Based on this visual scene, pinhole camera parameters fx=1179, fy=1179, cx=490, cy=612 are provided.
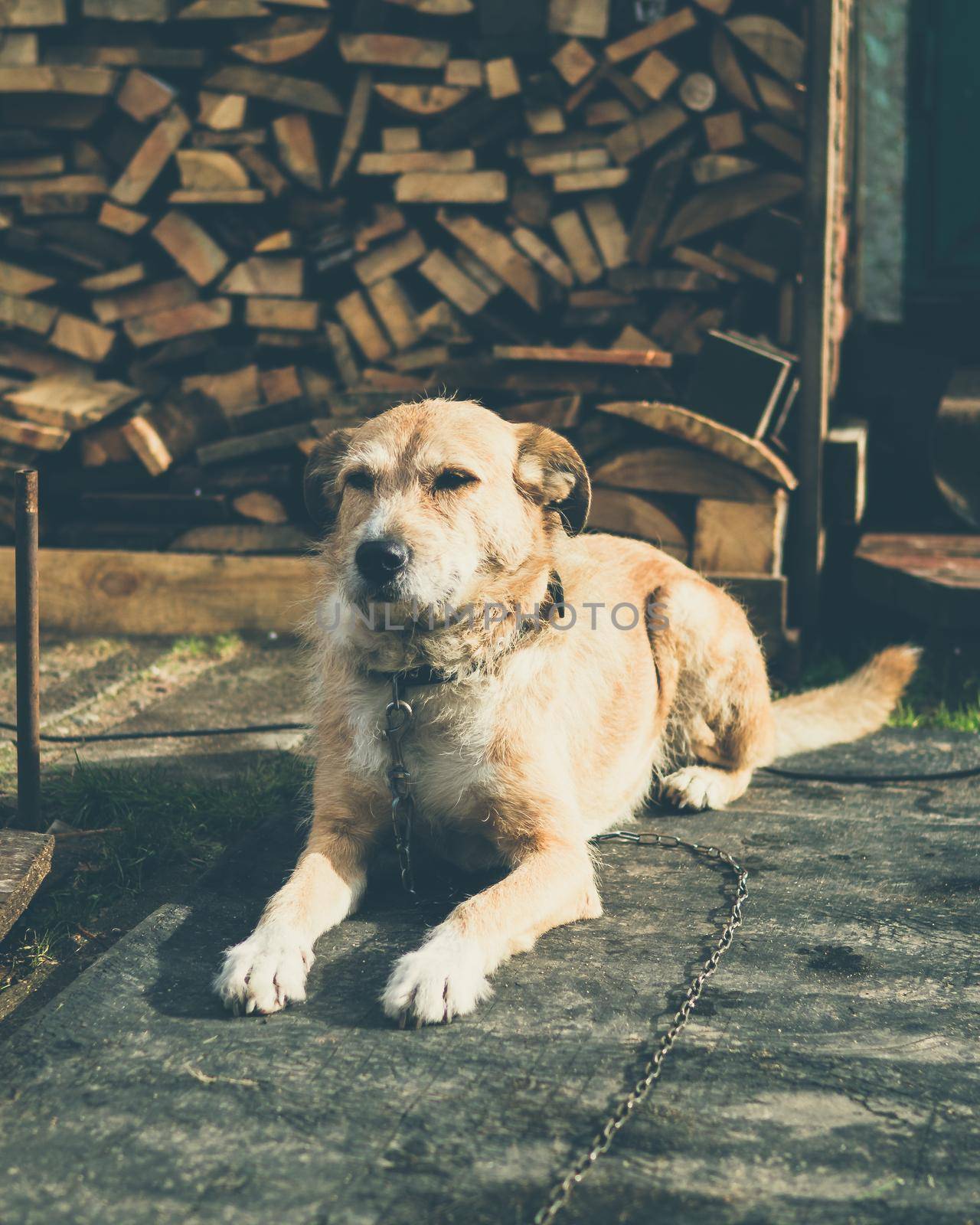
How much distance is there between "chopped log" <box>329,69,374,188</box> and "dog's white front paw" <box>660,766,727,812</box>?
3.08 meters

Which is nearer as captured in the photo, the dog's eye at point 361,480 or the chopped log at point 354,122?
the dog's eye at point 361,480

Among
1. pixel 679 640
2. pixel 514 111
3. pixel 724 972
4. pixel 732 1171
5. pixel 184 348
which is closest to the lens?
pixel 732 1171

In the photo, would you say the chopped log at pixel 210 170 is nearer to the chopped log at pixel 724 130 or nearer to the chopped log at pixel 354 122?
the chopped log at pixel 354 122

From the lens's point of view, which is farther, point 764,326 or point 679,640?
point 764,326

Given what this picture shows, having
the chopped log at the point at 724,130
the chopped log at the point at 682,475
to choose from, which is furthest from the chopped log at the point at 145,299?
the chopped log at the point at 724,130

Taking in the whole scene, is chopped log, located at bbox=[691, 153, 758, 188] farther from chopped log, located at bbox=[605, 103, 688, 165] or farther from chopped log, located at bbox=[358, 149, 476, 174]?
chopped log, located at bbox=[358, 149, 476, 174]

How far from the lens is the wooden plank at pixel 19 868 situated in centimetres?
250

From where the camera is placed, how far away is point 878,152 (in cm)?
674

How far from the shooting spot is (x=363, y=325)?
5262 mm

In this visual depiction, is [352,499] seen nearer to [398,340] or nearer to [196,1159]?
[196,1159]

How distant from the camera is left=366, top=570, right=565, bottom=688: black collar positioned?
9.62ft

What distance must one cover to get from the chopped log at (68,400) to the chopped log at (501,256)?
1704 millimetres

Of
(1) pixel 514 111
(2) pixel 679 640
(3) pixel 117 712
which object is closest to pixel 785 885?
(2) pixel 679 640

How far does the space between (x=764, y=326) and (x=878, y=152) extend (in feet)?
7.94
